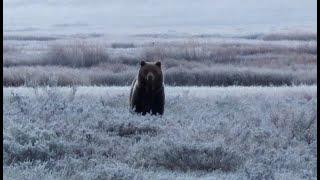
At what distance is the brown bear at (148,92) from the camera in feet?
37.8

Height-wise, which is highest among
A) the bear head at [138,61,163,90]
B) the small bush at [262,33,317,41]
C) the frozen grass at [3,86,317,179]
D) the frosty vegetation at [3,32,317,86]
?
the bear head at [138,61,163,90]

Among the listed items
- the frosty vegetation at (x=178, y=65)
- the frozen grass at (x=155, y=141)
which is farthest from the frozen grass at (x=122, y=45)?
the frozen grass at (x=155, y=141)

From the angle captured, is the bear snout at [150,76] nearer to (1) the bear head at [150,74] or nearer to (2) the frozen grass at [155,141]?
(1) the bear head at [150,74]

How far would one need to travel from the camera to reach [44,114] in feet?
32.6

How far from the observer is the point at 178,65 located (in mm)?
22250

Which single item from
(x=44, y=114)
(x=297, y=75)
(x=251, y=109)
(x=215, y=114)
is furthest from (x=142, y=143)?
(x=297, y=75)

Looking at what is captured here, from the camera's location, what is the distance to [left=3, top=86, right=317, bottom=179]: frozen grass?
7.52m

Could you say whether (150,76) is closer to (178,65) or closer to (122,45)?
(178,65)

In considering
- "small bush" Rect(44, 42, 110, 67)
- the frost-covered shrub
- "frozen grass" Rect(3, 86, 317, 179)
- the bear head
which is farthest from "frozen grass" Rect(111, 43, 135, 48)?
the frost-covered shrub

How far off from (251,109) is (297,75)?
28.2 feet

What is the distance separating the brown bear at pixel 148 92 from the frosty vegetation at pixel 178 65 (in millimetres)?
4842

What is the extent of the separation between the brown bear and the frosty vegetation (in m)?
4.84

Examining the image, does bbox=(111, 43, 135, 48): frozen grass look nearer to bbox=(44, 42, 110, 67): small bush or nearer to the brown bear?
bbox=(44, 42, 110, 67): small bush

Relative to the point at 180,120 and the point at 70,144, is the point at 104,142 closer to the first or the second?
the point at 70,144
